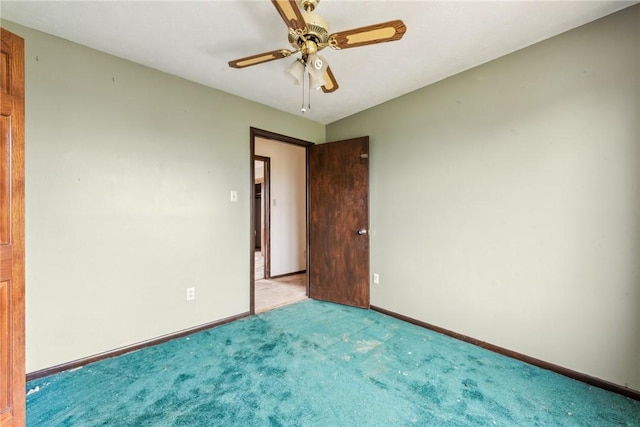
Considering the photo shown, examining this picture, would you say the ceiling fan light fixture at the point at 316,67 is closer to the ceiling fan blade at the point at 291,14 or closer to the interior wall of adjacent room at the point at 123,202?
the ceiling fan blade at the point at 291,14

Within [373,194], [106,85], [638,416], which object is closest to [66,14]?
[106,85]

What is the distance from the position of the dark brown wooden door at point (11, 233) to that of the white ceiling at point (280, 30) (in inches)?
Answer: 25.1

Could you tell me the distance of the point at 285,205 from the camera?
183 inches

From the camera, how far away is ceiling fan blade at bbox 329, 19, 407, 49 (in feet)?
4.06

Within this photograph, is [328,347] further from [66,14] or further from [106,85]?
[66,14]

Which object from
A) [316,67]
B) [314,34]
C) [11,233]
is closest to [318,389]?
[11,233]

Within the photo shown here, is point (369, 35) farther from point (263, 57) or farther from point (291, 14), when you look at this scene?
point (263, 57)

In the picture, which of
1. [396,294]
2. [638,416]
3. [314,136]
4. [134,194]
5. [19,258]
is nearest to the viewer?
[19,258]

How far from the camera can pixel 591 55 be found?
170cm

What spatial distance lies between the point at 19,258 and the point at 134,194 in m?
0.98

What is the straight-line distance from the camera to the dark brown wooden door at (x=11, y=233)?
121 cm

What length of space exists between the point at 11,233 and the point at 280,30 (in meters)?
1.85

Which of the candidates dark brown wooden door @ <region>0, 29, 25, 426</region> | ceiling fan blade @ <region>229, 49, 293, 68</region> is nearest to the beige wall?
ceiling fan blade @ <region>229, 49, 293, 68</region>

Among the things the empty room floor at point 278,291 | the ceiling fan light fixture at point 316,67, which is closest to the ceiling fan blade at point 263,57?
the ceiling fan light fixture at point 316,67
